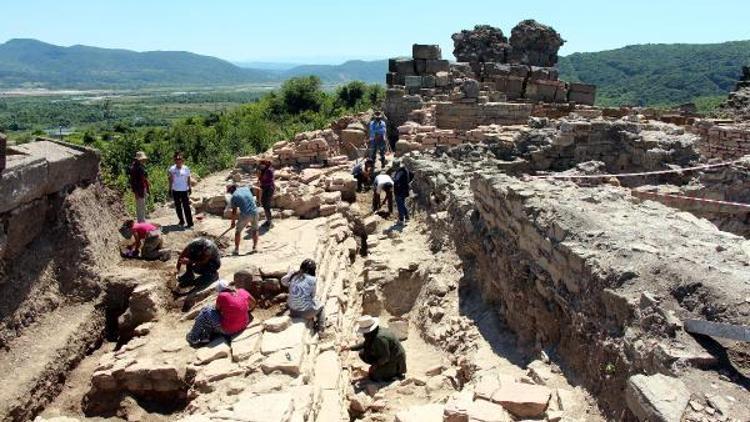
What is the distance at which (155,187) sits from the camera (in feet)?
47.2

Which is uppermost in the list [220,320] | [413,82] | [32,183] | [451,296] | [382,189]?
[413,82]

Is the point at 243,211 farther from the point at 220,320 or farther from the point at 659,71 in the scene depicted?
the point at 659,71

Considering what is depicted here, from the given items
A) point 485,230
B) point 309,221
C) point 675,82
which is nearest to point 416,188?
point 309,221

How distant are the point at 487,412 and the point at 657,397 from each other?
1584mm

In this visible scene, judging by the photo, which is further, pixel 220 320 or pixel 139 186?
pixel 139 186

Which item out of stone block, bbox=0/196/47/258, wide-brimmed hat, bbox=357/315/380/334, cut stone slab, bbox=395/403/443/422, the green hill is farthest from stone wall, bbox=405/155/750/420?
the green hill

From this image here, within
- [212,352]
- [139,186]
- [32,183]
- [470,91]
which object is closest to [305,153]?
[139,186]

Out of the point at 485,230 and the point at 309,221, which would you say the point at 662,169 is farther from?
the point at 309,221

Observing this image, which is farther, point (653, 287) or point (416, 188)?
point (416, 188)

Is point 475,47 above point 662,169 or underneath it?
above

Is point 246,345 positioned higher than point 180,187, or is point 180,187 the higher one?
point 180,187

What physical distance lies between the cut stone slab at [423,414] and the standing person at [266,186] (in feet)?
17.6

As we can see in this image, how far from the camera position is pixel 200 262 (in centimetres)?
815

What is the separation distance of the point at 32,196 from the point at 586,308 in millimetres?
6323
